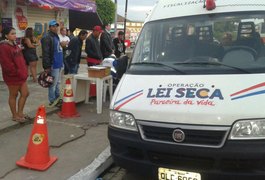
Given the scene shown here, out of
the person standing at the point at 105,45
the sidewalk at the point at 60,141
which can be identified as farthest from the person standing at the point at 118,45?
the sidewalk at the point at 60,141

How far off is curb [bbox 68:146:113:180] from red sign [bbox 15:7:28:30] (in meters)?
7.27

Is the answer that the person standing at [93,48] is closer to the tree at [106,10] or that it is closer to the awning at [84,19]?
the awning at [84,19]

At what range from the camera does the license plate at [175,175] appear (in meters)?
3.50

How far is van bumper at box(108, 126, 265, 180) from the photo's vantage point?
332 centimetres

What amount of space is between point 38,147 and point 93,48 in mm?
5008

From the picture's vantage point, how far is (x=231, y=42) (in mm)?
4512

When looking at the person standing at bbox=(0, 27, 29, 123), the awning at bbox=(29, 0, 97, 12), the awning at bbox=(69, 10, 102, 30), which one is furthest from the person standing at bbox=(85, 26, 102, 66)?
the awning at bbox=(69, 10, 102, 30)

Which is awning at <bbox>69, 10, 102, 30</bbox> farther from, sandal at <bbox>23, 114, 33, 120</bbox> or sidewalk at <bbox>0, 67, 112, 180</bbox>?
sandal at <bbox>23, 114, 33, 120</bbox>

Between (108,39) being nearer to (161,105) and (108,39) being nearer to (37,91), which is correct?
(37,91)

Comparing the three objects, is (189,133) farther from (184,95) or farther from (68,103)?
(68,103)

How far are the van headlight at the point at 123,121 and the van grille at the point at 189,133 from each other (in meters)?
0.11

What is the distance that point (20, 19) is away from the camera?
37.1 ft

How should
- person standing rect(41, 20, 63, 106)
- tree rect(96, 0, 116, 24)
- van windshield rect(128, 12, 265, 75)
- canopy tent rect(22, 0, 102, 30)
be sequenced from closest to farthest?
1. van windshield rect(128, 12, 265, 75)
2. person standing rect(41, 20, 63, 106)
3. canopy tent rect(22, 0, 102, 30)
4. tree rect(96, 0, 116, 24)

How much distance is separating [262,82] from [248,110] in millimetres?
435
